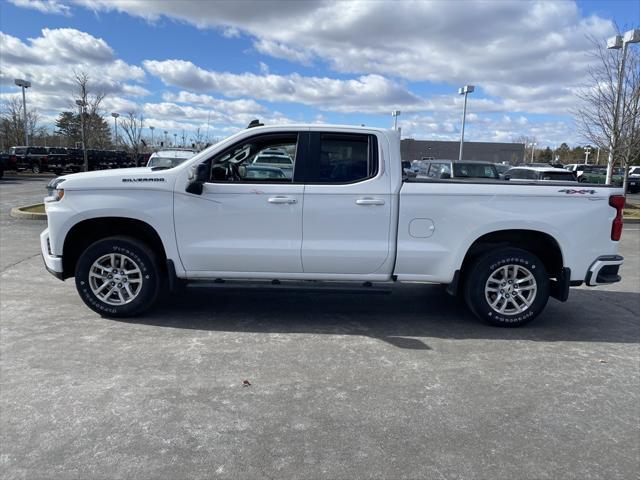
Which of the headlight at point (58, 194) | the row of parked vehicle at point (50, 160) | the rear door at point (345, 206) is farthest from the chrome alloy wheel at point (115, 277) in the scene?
the row of parked vehicle at point (50, 160)

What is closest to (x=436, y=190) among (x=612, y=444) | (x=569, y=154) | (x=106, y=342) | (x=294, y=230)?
(x=294, y=230)

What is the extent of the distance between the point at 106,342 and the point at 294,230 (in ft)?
6.83

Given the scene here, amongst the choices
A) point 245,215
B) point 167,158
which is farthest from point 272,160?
point 167,158

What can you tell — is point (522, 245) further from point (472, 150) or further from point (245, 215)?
point (472, 150)

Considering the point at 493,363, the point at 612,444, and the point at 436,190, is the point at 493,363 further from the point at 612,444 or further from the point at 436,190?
the point at 436,190

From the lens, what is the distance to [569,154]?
9019 cm

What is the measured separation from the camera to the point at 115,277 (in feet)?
17.1

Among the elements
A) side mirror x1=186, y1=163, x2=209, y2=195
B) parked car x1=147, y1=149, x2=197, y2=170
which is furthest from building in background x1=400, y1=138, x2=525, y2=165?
side mirror x1=186, y1=163, x2=209, y2=195

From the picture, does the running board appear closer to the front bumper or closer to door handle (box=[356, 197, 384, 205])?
door handle (box=[356, 197, 384, 205])

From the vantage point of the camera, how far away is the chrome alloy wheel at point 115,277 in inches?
205

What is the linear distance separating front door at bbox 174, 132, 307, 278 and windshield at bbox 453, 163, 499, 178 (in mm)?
13165

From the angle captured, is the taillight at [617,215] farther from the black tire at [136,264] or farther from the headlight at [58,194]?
the headlight at [58,194]

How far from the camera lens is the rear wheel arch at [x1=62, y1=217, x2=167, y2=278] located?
5.23m

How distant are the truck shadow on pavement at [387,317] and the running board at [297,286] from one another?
88 millimetres
